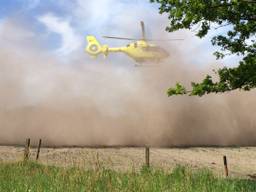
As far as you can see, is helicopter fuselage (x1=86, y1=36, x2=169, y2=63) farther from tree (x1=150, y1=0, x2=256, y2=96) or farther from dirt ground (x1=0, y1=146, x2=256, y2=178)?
tree (x1=150, y1=0, x2=256, y2=96)

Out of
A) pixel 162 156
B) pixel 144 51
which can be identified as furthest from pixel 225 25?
pixel 144 51

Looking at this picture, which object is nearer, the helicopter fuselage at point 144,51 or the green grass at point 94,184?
the green grass at point 94,184

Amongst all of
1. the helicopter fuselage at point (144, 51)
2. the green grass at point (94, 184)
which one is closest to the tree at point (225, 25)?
the green grass at point (94, 184)

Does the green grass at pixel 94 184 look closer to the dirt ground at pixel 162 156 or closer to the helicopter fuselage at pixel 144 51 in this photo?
the dirt ground at pixel 162 156

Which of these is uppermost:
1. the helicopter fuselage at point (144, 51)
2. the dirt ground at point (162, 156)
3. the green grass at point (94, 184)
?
the helicopter fuselage at point (144, 51)

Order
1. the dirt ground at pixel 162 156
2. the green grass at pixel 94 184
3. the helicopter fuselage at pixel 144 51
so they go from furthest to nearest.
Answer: the helicopter fuselage at pixel 144 51 → the dirt ground at pixel 162 156 → the green grass at pixel 94 184

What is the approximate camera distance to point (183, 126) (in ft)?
206

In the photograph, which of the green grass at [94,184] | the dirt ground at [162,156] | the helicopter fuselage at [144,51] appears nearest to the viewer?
the green grass at [94,184]

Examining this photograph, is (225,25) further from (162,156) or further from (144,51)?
(144,51)

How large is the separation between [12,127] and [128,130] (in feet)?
40.5

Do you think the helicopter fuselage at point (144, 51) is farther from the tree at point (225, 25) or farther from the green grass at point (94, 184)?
the green grass at point (94, 184)

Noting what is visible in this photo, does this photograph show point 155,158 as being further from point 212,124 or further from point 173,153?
point 212,124

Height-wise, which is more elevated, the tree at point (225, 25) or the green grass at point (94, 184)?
the tree at point (225, 25)

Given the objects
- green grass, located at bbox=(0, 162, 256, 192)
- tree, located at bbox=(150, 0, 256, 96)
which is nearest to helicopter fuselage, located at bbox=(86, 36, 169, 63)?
tree, located at bbox=(150, 0, 256, 96)
